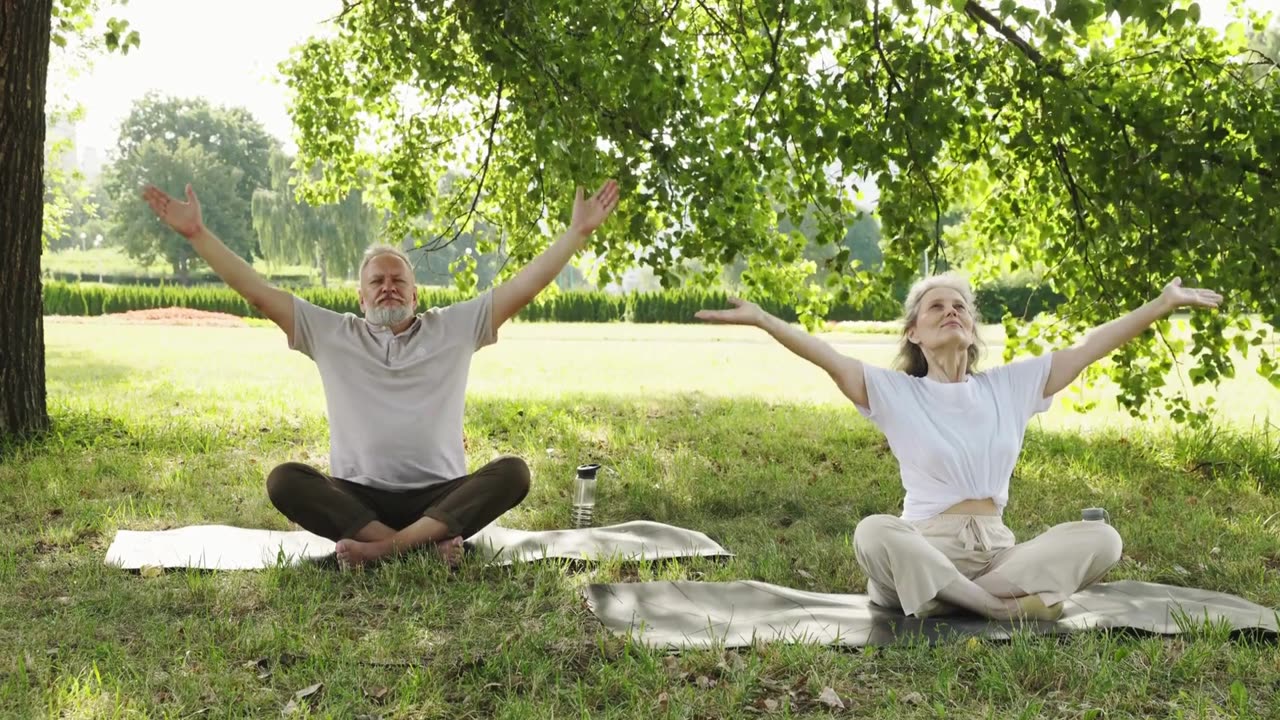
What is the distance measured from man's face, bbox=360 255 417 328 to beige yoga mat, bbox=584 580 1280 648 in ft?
5.00

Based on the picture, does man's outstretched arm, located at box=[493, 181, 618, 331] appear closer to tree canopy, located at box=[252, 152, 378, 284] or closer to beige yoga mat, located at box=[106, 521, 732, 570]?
beige yoga mat, located at box=[106, 521, 732, 570]

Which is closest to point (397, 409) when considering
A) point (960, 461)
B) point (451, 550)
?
point (451, 550)

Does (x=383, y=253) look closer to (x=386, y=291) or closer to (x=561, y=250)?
(x=386, y=291)

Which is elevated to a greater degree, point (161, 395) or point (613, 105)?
point (613, 105)

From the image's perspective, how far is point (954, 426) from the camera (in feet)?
12.9

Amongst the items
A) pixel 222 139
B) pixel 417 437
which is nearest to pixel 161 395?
pixel 417 437

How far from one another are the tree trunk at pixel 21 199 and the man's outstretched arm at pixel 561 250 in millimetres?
4216

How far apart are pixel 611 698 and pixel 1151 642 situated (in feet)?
5.91

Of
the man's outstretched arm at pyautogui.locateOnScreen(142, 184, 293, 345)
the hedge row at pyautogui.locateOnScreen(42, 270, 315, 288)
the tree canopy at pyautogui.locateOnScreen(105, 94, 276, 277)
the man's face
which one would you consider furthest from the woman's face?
the hedge row at pyautogui.locateOnScreen(42, 270, 315, 288)

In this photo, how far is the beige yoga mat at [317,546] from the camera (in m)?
4.62

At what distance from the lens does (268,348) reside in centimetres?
2119

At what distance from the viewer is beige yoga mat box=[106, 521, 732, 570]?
182 inches

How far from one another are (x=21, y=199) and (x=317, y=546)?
3864 millimetres

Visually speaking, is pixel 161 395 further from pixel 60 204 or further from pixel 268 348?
pixel 60 204
